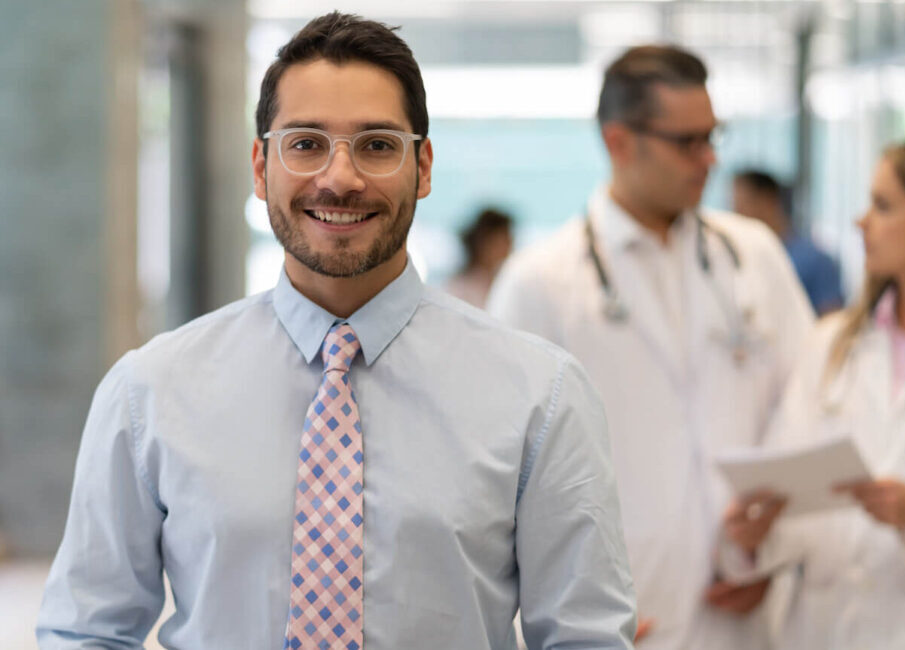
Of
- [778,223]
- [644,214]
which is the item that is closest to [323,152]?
[644,214]

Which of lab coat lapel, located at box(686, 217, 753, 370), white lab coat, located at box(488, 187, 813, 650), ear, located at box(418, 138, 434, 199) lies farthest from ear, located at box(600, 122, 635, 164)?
ear, located at box(418, 138, 434, 199)

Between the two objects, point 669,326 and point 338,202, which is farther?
point 669,326

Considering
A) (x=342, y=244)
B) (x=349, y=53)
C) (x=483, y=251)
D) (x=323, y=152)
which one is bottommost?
(x=483, y=251)

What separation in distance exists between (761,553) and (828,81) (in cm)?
569

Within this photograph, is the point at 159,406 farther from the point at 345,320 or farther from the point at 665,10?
the point at 665,10

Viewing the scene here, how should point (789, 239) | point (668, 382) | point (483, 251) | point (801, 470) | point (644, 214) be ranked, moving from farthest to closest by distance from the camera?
point (483, 251)
point (789, 239)
point (644, 214)
point (668, 382)
point (801, 470)

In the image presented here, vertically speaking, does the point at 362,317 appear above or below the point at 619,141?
below

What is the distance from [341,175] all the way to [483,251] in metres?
4.67

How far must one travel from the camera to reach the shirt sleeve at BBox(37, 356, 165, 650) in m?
1.51

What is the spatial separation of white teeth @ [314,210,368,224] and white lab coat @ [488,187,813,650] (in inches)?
41.1

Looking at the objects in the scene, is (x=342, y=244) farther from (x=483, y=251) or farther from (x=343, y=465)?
(x=483, y=251)

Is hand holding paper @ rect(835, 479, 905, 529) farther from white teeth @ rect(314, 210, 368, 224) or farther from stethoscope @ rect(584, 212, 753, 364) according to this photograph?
white teeth @ rect(314, 210, 368, 224)

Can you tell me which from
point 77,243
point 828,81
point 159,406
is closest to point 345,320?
point 159,406

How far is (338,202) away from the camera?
1.50m
